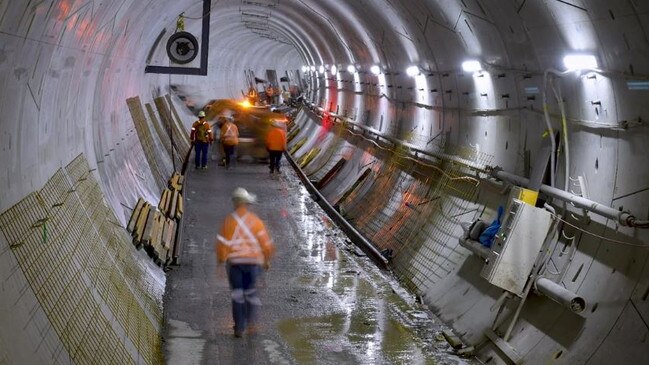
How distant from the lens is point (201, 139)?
23406 millimetres

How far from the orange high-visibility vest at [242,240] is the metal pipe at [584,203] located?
288 cm

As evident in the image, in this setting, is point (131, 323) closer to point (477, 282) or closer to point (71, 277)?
point (71, 277)

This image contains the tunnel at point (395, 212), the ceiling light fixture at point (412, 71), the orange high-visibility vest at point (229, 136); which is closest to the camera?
the tunnel at point (395, 212)

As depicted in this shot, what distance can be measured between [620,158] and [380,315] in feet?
12.5

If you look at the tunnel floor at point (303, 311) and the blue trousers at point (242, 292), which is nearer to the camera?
the tunnel floor at point (303, 311)

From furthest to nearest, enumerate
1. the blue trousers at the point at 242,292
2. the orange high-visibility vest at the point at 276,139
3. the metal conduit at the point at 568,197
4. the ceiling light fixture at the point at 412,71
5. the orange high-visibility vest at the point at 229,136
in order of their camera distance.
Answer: the orange high-visibility vest at the point at 229,136, the orange high-visibility vest at the point at 276,139, the ceiling light fixture at the point at 412,71, the blue trousers at the point at 242,292, the metal conduit at the point at 568,197

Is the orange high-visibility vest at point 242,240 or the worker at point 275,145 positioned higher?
the orange high-visibility vest at point 242,240

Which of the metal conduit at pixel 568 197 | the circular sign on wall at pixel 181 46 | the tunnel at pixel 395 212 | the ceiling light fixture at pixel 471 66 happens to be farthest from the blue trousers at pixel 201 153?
the ceiling light fixture at pixel 471 66

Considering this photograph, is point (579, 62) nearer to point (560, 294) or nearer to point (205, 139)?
point (560, 294)

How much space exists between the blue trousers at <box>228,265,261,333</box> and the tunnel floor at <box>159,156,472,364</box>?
0.77ft

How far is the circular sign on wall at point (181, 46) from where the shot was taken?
16.4 metres

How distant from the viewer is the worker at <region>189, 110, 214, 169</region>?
75.3ft

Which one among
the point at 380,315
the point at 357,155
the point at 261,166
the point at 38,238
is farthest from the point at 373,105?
the point at 38,238

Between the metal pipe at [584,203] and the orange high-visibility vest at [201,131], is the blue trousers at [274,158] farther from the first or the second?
the metal pipe at [584,203]
